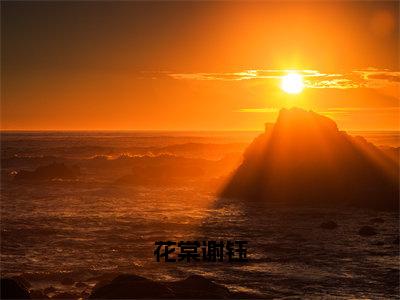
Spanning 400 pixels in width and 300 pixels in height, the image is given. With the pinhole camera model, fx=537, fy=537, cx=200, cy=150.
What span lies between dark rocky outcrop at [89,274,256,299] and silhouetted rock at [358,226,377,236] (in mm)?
18273

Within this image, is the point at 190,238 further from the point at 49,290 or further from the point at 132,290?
the point at 132,290

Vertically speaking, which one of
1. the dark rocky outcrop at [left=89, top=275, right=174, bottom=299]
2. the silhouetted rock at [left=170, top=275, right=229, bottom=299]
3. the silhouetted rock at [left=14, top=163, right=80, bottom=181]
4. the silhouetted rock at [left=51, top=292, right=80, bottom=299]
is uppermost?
the silhouetted rock at [left=14, top=163, right=80, bottom=181]

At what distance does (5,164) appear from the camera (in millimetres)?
114188

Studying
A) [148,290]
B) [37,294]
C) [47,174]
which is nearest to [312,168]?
[37,294]

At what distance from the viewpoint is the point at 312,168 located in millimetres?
57938

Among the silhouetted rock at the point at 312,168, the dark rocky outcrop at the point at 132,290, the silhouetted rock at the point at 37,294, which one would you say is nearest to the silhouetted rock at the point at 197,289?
the dark rocky outcrop at the point at 132,290

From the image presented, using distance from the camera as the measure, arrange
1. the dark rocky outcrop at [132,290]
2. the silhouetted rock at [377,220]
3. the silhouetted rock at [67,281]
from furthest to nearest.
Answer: the silhouetted rock at [377,220] < the silhouetted rock at [67,281] < the dark rocky outcrop at [132,290]

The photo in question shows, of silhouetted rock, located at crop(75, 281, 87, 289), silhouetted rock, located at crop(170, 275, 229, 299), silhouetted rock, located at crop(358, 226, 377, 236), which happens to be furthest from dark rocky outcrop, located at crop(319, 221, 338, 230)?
silhouetted rock, located at crop(75, 281, 87, 289)

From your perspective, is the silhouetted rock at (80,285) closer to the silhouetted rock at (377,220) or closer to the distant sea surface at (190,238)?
the distant sea surface at (190,238)

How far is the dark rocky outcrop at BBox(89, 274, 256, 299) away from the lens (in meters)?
19.5

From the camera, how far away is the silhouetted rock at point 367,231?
1447 inches

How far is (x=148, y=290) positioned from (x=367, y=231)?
21.9 m

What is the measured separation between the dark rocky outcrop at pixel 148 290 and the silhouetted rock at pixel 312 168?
31.7 metres

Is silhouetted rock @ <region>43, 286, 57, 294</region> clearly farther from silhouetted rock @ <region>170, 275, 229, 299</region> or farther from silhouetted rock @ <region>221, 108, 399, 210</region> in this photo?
silhouetted rock @ <region>221, 108, 399, 210</region>
